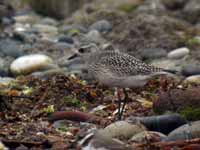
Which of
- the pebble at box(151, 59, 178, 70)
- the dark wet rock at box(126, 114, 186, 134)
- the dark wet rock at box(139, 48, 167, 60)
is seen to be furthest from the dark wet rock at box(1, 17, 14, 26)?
the dark wet rock at box(126, 114, 186, 134)

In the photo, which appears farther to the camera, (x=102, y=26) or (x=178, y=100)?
(x=102, y=26)

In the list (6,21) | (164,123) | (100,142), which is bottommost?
(100,142)

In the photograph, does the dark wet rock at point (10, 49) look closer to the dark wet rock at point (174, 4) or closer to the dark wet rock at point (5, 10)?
the dark wet rock at point (5, 10)

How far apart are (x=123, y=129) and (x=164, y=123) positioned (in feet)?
1.73

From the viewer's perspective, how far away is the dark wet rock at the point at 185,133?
7246mm

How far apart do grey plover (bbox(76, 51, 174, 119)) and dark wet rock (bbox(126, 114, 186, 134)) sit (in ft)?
2.76

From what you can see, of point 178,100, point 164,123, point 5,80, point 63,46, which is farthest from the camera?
point 63,46

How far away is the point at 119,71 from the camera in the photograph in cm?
861

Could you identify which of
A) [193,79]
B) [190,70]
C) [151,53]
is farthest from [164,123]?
[151,53]

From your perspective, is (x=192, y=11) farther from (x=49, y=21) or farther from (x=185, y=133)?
(x=185, y=133)

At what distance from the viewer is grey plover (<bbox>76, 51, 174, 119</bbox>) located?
28.2 ft

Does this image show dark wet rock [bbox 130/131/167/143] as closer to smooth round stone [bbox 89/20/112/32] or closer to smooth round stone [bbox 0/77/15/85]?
smooth round stone [bbox 0/77/15/85]

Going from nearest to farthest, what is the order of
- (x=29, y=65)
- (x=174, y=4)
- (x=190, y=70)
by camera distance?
(x=190, y=70) → (x=29, y=65) → (x=174, y=4)

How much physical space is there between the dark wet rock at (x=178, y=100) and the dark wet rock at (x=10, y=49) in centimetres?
569
